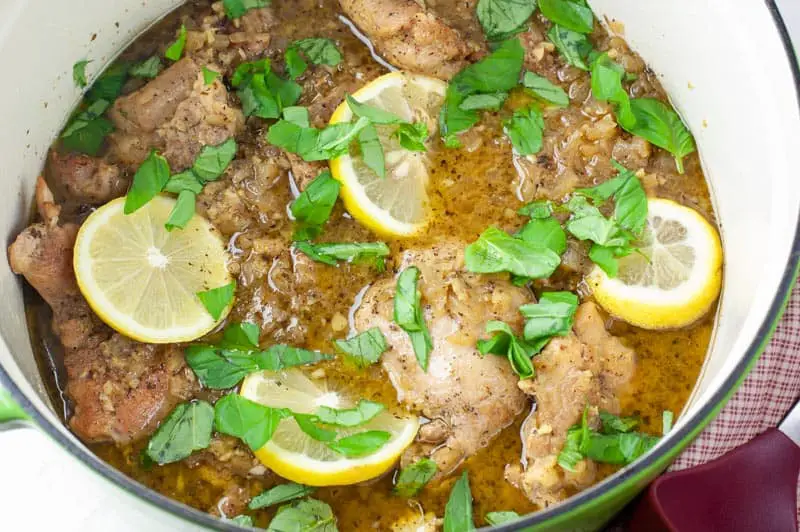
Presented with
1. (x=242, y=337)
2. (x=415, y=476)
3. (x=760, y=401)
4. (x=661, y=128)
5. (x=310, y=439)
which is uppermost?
(x=661, y=128)

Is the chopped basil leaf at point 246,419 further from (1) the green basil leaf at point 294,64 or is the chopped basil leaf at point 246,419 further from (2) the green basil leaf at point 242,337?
(1) the green basil leaf at point 294,64

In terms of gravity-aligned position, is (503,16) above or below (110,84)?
above

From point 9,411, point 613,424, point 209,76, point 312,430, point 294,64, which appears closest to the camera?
point 9,411

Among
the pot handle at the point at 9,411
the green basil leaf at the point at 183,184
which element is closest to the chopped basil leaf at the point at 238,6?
the green basil leaf at the point at 183,184

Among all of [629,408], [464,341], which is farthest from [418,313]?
[629,408]

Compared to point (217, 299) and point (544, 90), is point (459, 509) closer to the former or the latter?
point (217, 299)

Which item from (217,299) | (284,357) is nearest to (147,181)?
(217,299)
